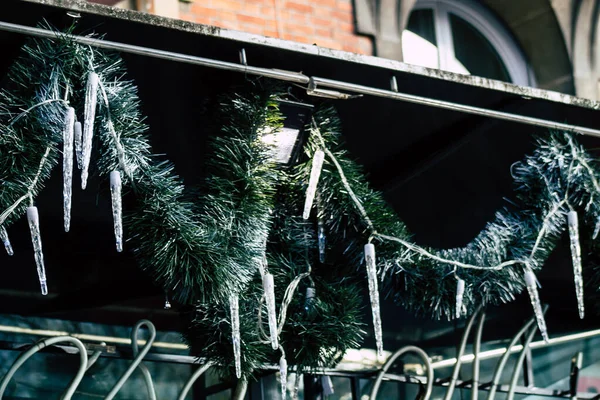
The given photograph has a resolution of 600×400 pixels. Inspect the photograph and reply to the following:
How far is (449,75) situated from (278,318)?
1300mm

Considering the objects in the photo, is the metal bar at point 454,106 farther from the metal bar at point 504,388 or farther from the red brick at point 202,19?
the red brick at point 202,19

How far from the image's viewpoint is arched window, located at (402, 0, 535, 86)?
806 centimetres

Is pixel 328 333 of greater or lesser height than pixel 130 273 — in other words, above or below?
below

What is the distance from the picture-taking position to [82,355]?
4.36 m

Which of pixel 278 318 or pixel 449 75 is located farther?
pixel 449 75

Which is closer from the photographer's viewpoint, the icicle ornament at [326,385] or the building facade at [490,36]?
the icicle ornament at [326,385]

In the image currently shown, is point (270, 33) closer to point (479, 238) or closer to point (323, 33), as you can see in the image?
point (323, 33)

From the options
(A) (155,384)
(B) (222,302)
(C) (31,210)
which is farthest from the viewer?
(A) (155,384)

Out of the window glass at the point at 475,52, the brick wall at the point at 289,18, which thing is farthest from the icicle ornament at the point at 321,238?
the window glass at the point at 475,52

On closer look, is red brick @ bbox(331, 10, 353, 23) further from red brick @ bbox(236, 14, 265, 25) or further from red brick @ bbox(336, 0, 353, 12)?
red brick @ bbox(236, 14, 265, 25)

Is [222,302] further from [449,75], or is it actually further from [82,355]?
[449,75]

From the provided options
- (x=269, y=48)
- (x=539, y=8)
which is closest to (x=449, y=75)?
(x=269, y=48)

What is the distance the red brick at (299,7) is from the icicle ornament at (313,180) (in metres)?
2.67

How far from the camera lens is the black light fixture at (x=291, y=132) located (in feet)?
14.2
